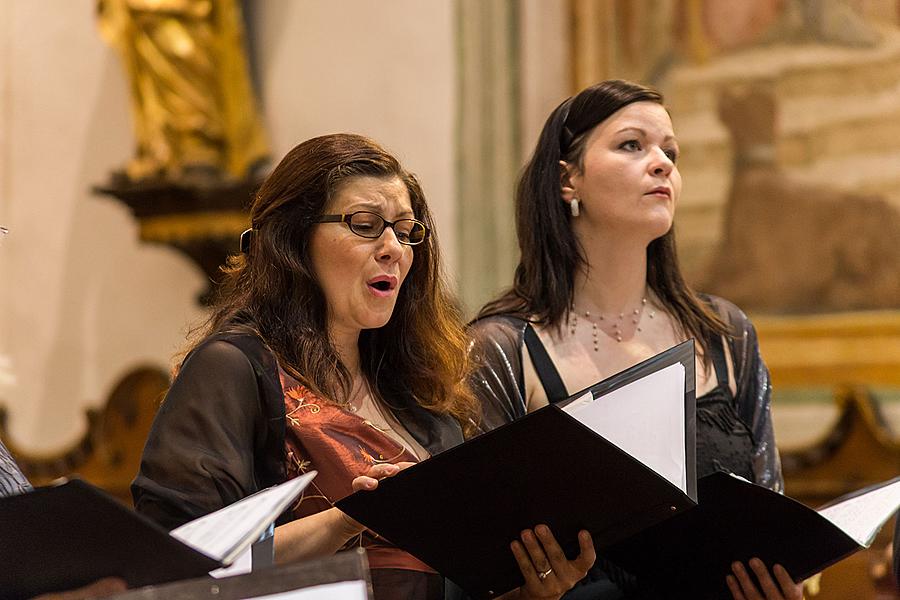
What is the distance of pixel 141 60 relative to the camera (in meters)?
7.13

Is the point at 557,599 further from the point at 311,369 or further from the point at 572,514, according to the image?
the point at 311,369

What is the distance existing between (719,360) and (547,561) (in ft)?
3.11

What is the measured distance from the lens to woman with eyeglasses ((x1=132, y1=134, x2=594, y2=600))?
2.58 meters

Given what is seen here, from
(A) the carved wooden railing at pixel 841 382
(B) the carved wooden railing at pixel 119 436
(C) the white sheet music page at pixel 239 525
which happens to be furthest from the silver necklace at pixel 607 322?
(B) the carved wooden railing at pixel 119 436

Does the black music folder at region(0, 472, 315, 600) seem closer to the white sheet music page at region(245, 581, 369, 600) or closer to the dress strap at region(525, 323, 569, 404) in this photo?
the white sheet music page at region(245, 581, 369, 600)

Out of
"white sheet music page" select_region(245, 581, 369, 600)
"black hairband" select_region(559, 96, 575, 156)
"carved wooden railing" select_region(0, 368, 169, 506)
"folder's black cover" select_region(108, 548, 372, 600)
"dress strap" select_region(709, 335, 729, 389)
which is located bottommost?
"carved wooden railing" select_region(0, 368, 169, 506)

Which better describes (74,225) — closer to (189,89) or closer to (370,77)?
(189,89)

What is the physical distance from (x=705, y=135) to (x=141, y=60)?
114 inches

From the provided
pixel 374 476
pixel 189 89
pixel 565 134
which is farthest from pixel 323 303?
pixel 189 89

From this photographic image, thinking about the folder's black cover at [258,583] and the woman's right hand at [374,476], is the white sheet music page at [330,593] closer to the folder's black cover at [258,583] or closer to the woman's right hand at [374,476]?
the folder's black cover at [258,583]

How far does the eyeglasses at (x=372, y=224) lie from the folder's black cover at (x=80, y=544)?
3.37ft

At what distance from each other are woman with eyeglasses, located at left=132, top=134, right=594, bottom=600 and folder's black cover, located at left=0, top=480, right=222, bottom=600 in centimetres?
44

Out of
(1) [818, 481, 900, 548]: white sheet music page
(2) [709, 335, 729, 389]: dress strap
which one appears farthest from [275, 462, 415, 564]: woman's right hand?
(2) [709, 335, 729, 389]: dress strap

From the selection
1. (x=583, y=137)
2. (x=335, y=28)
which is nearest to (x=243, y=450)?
(x=583, y=137)
